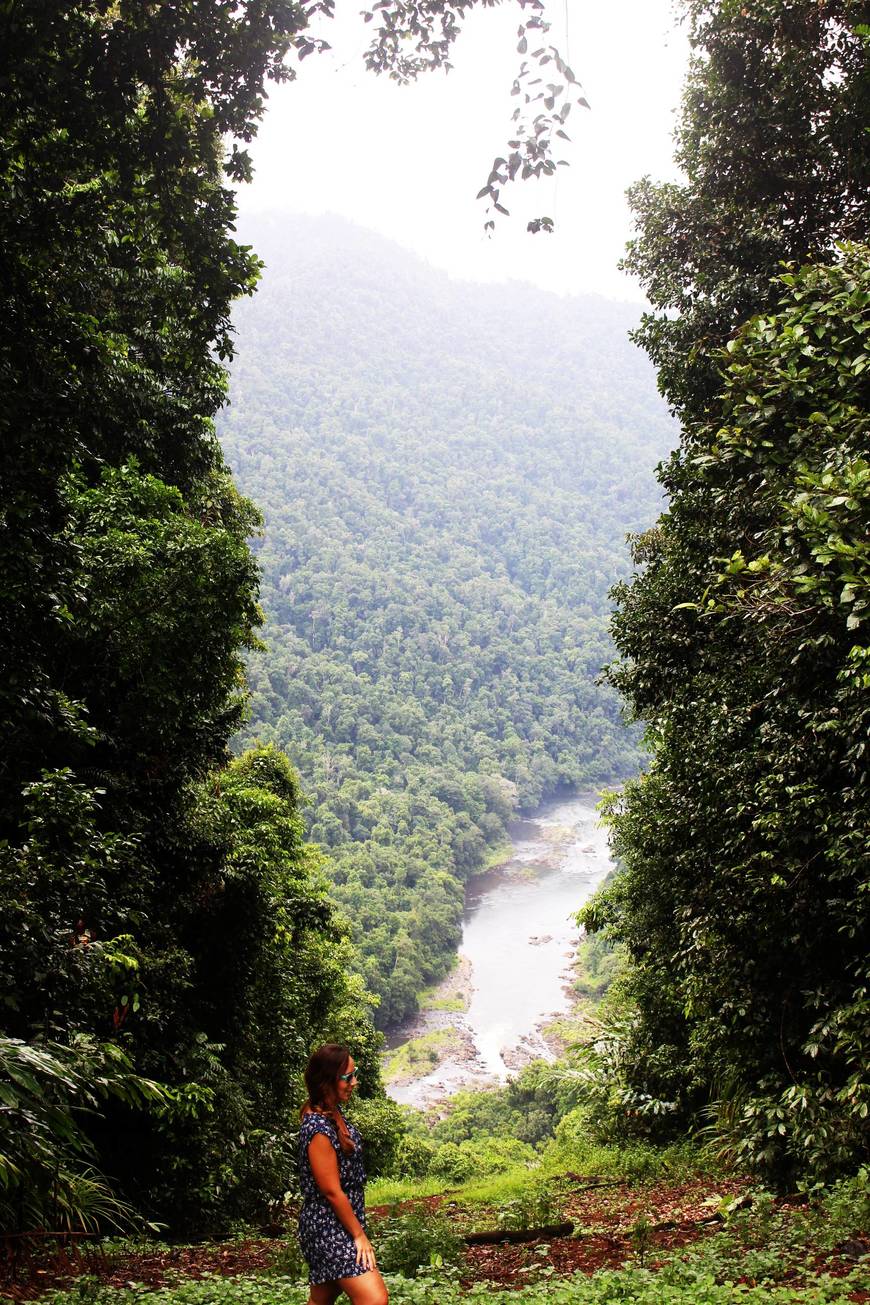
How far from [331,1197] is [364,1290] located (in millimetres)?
321

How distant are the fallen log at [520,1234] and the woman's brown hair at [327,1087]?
13.6 ft

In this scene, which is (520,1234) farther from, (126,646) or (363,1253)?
(126,646)

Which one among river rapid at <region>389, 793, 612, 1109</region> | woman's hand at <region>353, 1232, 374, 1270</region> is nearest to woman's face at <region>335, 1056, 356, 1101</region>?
woman's hand at <region>353, 1232, 374, 1270</region>

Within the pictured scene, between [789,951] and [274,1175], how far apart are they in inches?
298

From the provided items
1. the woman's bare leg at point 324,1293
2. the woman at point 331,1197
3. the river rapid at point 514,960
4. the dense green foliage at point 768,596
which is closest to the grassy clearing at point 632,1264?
the dense green foliage at point 768,596

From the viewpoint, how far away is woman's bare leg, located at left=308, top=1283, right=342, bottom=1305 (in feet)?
9.63

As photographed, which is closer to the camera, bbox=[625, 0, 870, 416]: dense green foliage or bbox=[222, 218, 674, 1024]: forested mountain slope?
bbox=[625, 0, 870, 416]: dense green foliage

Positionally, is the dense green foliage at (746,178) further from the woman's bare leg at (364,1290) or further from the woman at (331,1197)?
the woman's bare leg at (364,1290)

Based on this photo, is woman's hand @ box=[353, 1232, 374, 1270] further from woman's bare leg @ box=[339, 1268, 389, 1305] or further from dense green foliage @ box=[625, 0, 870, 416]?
dense green foliage @ box=[625, 0, 870, 416]

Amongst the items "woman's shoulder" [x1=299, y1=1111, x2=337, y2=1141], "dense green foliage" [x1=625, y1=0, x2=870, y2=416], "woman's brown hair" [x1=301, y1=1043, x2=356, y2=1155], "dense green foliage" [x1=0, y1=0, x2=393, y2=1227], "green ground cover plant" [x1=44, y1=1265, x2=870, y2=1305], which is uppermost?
"dense green foliage" [x1=625, y1=0, x2=870, y2=416]

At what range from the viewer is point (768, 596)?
221 inches

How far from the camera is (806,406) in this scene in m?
6.18

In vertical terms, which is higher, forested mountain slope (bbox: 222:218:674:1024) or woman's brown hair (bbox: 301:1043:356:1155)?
forested mountain slope (bbox: 222:218:674:1024)

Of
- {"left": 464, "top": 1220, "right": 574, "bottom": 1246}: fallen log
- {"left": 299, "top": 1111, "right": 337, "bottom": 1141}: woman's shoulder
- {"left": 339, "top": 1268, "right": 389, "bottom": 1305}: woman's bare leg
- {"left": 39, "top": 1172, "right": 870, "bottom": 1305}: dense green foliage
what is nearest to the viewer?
{"left": 339, "top": 1268, "right": 389, "bottom": 1305}: woman's bare leg
